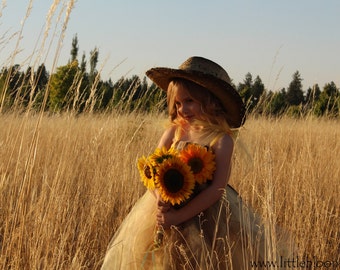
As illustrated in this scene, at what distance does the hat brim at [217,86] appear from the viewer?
1.58 metres

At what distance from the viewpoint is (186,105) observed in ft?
5.34

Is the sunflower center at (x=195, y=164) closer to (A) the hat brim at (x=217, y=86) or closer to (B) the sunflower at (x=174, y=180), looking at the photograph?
(B) the sunflower at (x=174, y=180)

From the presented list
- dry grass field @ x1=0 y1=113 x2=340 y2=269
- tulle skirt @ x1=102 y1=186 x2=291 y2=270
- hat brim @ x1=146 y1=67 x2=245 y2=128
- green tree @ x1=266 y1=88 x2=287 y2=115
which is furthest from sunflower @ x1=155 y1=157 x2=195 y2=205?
green tree @ x1=266 y1=88 x2=287 y2=115

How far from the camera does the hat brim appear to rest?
1585 millimetres

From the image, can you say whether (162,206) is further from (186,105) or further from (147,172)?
(186,105)

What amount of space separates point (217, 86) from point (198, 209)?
1.49ft

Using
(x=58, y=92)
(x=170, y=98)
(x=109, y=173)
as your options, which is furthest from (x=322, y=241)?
(x=58, y=92)

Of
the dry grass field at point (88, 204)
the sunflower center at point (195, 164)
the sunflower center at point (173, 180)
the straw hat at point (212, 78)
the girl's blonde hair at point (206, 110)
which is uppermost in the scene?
the straw hat at point (212, 78)

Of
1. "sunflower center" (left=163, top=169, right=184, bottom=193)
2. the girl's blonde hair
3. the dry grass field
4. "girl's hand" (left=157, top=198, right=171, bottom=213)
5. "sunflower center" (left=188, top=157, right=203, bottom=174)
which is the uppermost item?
the girl's blonde hair

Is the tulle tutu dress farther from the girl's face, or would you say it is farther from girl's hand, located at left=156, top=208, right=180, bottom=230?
the girl's face

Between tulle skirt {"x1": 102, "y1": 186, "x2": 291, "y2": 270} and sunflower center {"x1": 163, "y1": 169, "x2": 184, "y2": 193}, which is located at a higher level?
sunflower center {"x1": 163, "y1": 169, "x2": 184, "y2": 193}

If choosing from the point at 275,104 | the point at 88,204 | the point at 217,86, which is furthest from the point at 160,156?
the point at 275,104

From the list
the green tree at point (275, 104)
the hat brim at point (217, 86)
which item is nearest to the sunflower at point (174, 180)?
the hat brim at point (217, 86)

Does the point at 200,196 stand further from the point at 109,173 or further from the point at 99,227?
the point at 109,173
